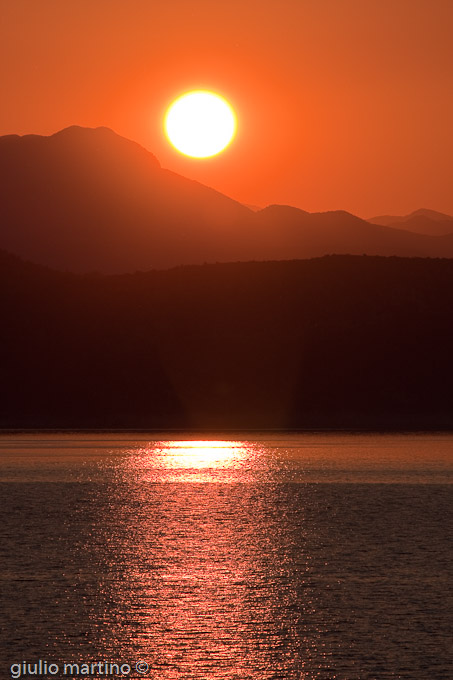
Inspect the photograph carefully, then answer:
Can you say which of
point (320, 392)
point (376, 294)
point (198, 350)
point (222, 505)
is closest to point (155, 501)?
point (222, 505)

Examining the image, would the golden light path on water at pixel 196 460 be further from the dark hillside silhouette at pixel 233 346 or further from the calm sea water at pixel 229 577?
the dark hillside silhouette at pixel 233 346

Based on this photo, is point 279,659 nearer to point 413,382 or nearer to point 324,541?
point 324,541

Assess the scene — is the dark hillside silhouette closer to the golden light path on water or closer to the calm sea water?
the golden light path on water

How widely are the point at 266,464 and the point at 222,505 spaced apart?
22.3m

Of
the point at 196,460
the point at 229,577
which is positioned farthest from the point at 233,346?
the point at 229,577

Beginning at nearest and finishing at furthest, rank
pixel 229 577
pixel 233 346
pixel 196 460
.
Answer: pixel 229 577 < pixel 196 460 < pixel 233 346

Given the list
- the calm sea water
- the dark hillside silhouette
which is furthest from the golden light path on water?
the dark hillside silhouette

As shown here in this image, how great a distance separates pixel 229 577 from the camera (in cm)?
2111

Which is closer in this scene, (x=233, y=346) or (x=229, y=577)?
(x=229, y=577)

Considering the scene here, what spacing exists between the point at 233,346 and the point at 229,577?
121 metres

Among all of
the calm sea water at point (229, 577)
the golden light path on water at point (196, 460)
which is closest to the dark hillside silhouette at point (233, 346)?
the golden light path on water at point (196, 460)

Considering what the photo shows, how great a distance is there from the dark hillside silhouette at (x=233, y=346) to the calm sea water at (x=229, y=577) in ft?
264

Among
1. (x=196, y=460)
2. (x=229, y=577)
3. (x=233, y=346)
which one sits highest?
(x=233, y=346)

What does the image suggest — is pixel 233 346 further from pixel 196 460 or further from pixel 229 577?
pixel 229 577
